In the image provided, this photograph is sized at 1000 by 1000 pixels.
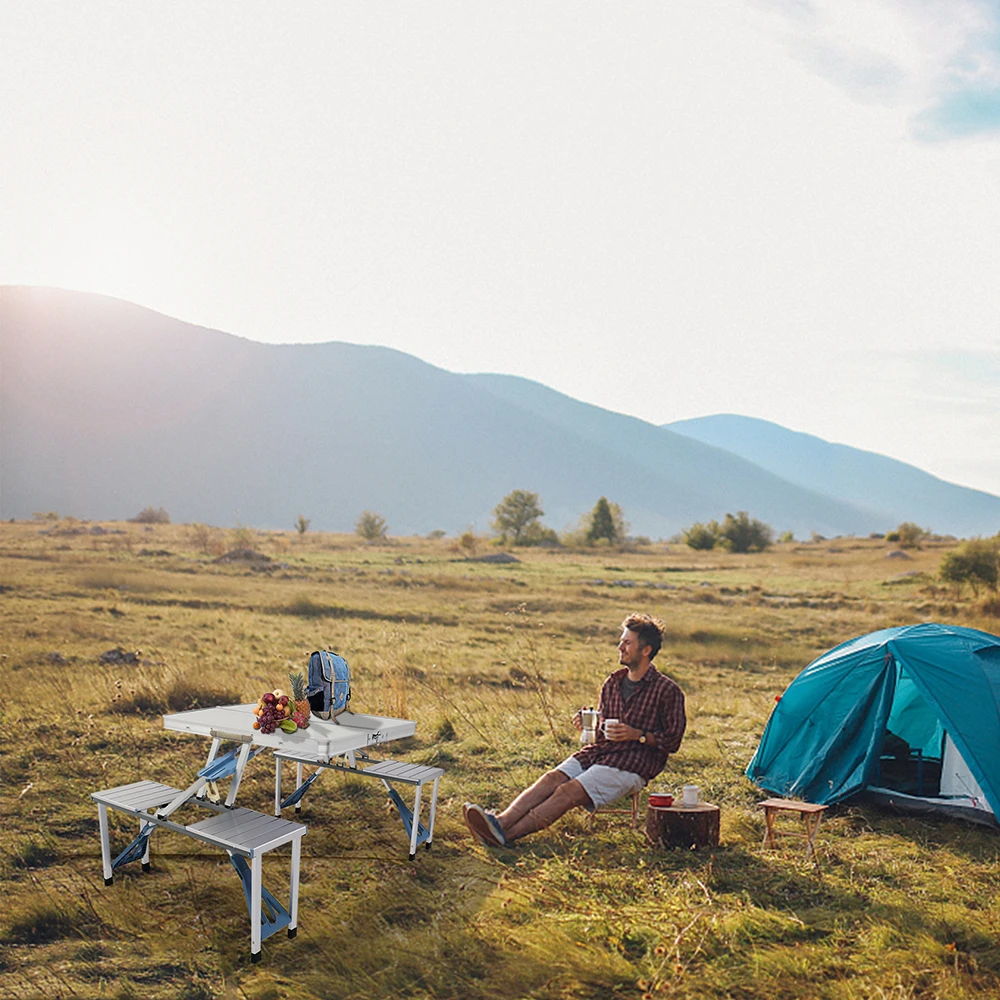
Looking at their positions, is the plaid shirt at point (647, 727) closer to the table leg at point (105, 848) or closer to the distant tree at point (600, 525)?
the table leg at point (105, 848)

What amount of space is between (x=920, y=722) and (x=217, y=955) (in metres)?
8.05

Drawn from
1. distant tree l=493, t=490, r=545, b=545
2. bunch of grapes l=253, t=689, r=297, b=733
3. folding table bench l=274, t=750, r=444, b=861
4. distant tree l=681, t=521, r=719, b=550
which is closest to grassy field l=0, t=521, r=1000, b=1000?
folding table bench l=274, t=750, r=444, b=861

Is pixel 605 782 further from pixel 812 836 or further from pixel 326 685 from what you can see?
pixel 326 685

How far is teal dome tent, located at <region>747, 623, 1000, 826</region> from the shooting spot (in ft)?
26.4

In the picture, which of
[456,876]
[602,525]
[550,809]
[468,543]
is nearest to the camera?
[456,876]

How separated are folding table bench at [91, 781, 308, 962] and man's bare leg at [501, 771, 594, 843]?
198 centimetres

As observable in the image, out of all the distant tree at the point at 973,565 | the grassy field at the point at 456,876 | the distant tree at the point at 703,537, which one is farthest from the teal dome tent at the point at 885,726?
the distant tree at the point at 703,537

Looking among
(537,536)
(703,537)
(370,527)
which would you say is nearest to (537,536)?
(537,536)

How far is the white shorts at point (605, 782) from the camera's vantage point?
7160 millimetres

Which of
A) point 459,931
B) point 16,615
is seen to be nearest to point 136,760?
point 459,931

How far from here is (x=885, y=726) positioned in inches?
335

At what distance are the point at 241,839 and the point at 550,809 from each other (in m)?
2.67

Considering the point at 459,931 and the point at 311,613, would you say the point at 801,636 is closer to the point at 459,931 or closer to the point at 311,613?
the point at 311,613

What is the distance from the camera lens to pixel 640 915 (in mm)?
5812
